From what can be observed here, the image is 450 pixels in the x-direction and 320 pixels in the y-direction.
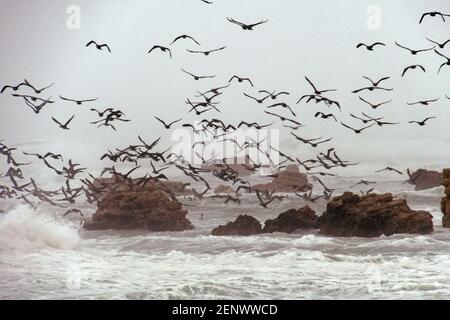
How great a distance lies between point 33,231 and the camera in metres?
4.88

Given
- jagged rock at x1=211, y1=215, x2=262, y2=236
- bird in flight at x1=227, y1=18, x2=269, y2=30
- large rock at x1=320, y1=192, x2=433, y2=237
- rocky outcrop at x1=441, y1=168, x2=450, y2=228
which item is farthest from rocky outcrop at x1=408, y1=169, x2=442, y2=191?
bird in flight at x1=227, y1=18, x2=269, y2=30

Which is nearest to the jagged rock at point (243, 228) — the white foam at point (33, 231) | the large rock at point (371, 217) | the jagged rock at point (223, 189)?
the jagged rock at point (223, 189)

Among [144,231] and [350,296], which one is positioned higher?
[144,231]

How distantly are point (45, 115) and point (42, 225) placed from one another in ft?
2.33

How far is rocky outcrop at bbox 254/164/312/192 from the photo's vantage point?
4.91 meters

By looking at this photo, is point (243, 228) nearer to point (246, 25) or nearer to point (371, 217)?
point (371, 217)

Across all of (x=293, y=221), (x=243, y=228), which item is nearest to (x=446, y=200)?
(x=293, y=221)

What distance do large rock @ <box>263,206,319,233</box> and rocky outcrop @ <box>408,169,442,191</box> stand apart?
0.66 m

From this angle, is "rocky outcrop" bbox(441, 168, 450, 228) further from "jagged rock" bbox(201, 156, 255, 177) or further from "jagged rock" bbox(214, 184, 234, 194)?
"jagged rock" bbox(214, 184, 234, 194)

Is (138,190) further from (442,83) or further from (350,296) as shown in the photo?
(442,83)

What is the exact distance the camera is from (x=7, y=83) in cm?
493

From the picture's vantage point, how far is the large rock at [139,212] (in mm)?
4902

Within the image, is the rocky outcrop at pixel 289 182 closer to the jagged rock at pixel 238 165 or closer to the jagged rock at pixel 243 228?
the jagged rock at pixel 238 165
